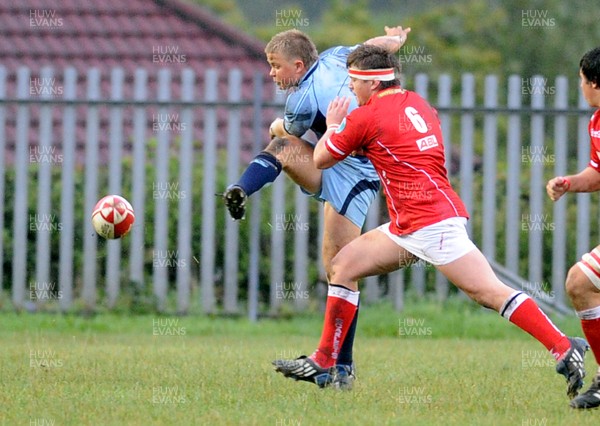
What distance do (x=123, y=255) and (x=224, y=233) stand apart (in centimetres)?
99

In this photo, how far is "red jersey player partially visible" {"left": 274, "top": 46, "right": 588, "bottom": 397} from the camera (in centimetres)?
662

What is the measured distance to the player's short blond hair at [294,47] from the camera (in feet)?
25.0

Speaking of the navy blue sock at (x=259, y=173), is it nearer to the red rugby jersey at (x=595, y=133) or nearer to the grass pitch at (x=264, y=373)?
the grass pitch at (x=264, y=373)

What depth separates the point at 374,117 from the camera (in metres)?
6.84

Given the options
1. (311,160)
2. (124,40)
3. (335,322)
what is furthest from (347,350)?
(124,40)

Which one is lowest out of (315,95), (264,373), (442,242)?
(264,373)

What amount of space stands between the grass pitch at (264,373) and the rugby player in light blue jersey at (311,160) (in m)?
0.65

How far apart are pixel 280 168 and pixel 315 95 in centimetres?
49

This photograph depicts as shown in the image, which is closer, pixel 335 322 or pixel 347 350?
pixel 335 322

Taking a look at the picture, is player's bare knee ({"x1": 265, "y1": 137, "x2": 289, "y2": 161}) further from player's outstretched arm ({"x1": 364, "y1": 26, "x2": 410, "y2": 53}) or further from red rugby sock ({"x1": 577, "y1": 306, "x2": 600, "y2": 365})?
red rugby sock ({"x1": 577, "y1": 306, "x2": 600, "y2": 365})

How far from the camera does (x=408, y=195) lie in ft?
22.4

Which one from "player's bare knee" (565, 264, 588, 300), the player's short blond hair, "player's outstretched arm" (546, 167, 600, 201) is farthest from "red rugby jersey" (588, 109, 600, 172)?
the player's short blond hair

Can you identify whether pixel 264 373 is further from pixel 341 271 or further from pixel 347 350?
pixel 341 271

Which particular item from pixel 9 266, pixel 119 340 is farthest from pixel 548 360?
pixel 9 266
